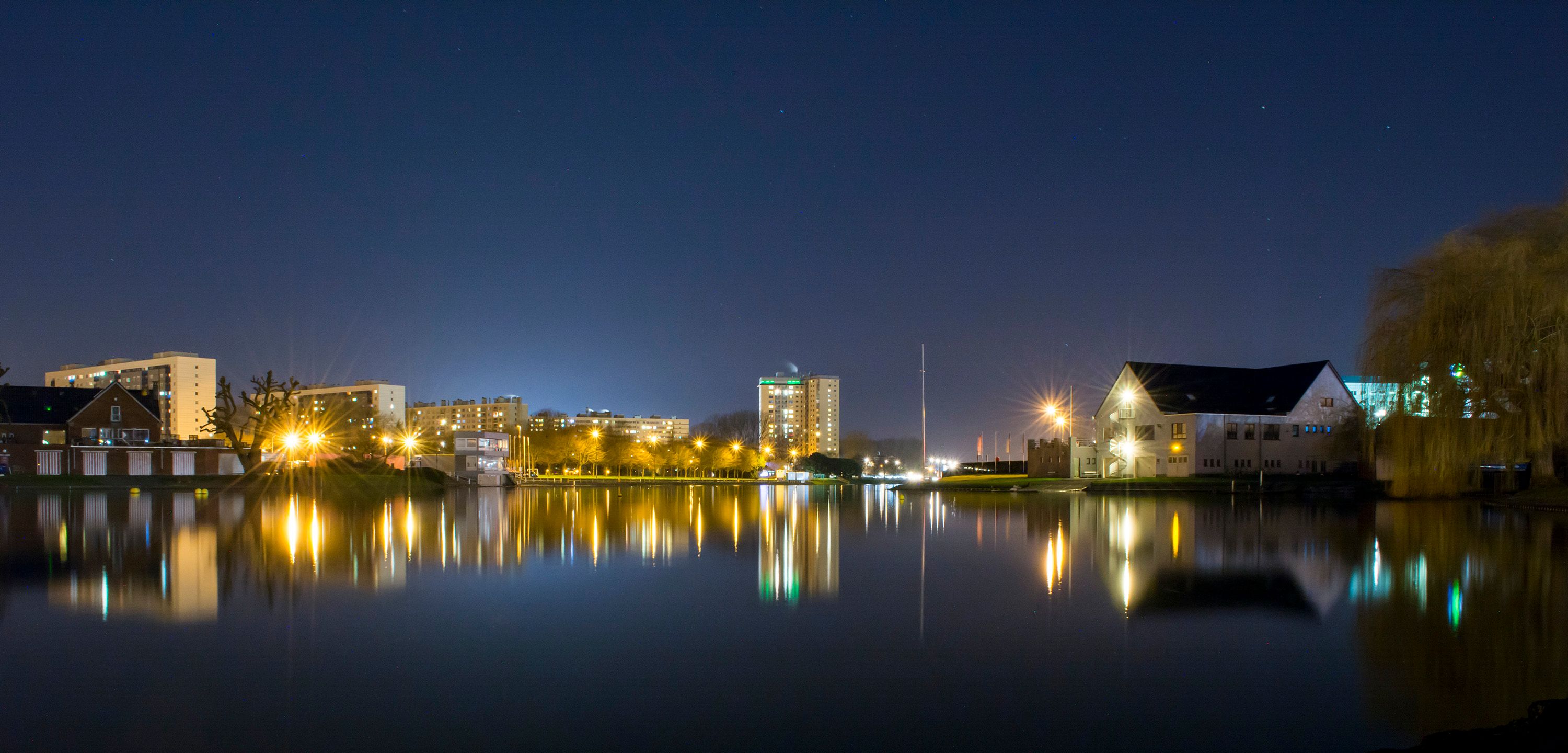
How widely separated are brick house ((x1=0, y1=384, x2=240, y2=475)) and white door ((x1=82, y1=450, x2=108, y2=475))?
33 millimetres

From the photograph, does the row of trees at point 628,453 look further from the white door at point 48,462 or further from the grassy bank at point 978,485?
the white door at point 48,462

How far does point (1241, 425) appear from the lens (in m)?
57.2

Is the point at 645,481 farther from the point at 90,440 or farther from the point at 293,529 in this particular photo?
the point at 293,529

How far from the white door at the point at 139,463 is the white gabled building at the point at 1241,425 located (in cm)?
6306

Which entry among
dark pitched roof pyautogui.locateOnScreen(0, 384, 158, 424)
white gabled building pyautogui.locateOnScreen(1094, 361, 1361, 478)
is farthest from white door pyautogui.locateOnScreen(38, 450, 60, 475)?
white gabled building pyautogui.locateOnScreen(1094, 361, 1361, 478)

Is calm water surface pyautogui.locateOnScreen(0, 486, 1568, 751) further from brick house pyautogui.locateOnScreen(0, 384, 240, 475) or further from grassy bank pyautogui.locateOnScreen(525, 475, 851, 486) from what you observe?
brick house pyautogui.locateOnScreen(0, 384, 240, 475)

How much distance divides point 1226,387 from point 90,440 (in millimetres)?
75055

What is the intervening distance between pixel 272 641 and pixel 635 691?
14.1 feet

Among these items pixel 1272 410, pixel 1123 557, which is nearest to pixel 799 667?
pixel 1123 557

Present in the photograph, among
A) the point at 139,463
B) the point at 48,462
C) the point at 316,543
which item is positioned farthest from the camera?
the point at 139,463

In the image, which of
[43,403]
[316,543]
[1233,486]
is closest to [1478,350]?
[1233,486]

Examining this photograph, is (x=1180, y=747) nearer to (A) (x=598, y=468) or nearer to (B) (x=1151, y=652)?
(B) (x=1151, y=652)

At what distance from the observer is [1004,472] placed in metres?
74.4

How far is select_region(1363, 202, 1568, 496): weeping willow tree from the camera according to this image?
3105 centimetres
